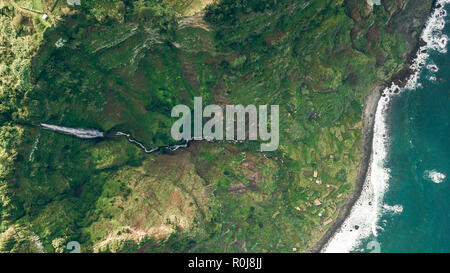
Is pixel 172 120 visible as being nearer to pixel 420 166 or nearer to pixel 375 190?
pixel 375 190

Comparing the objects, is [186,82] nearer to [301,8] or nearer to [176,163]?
[176,163]

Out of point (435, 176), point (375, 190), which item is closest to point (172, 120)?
point (375, 190)

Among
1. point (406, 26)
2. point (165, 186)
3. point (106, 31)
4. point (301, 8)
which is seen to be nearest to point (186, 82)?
point (106, 31)

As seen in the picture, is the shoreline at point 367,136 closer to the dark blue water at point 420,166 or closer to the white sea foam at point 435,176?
the dark blue water at point 420,166

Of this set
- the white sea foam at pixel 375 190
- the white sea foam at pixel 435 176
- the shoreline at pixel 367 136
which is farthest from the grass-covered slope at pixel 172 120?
the white sea foam at pixel 435 176

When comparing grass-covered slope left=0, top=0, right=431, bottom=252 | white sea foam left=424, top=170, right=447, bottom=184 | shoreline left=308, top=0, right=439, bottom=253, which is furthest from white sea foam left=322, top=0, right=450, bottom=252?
grass-covered slope left=0, top=0, right=431, bottom=252

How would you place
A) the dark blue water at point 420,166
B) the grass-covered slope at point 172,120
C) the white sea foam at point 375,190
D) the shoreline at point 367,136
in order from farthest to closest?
the white sea foam at point 375,190 < the shoreline at point 367,136 < the dark blue water at point 420,166 < the grass-covered slope at point 172,120

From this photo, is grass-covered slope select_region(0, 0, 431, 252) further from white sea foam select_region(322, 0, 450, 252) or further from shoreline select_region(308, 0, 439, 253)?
white sea foam select_region(322, 0, 450, 252)
